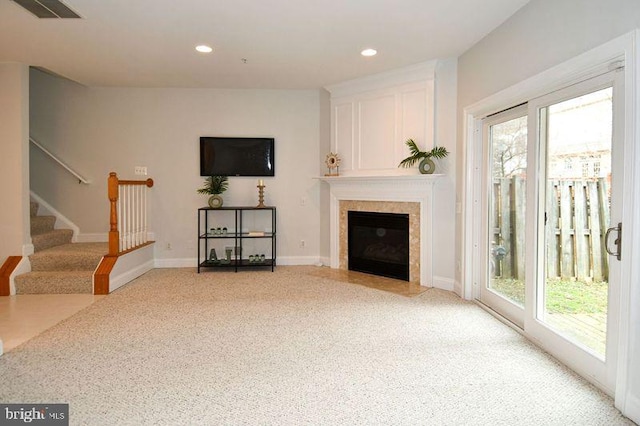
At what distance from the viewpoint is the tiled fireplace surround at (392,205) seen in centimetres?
474

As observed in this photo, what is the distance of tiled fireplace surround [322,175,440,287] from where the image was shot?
4738 millimetres

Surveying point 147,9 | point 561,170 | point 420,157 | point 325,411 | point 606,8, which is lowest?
point 325,411

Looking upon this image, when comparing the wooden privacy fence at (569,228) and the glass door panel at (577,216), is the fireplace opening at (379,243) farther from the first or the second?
the glass door panel at (577,216)

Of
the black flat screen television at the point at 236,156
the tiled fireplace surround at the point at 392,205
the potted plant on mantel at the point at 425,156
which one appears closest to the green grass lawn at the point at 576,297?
the tiled fireplace surround at the point at 392,205

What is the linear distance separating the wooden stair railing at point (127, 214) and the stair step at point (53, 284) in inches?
17.5

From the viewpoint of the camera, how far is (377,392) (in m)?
2.25

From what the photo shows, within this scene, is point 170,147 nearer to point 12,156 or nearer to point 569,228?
point 12,156

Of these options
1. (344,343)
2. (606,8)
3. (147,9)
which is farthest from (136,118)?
(606,8)

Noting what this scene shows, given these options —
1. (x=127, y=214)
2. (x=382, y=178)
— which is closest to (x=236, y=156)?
(x=127, y=214)

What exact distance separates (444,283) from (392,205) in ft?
3.89

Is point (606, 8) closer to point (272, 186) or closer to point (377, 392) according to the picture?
point (377, 392)

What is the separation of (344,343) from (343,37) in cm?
286

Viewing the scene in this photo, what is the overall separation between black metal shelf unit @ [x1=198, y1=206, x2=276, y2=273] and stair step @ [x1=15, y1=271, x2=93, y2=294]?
1.43 m

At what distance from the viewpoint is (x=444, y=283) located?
464cm
